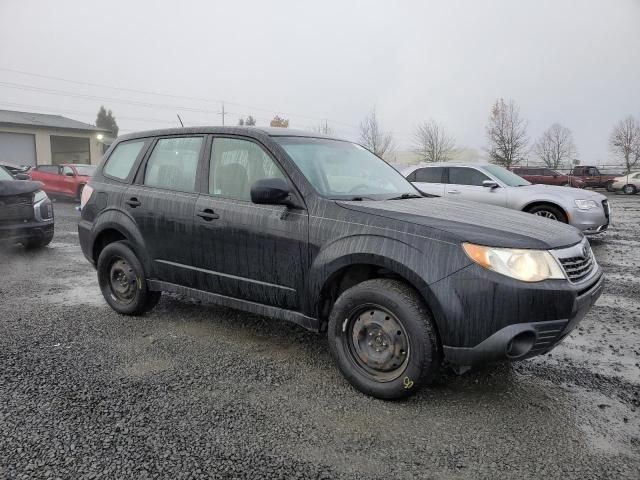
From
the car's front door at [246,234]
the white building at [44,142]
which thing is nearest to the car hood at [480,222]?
the car's front door at [246,234]

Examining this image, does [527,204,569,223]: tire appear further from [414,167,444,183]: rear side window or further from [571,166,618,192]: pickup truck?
[571,166,618,192]: pickup truck

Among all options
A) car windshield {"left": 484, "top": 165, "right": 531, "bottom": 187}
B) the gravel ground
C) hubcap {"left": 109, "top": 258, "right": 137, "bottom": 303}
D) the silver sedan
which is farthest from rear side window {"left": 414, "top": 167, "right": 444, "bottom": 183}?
hubcap {"left": 109, "top": 258, "right": 137, "bottom": 303}

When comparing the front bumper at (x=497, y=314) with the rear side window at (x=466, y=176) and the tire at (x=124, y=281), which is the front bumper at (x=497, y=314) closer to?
the tire at (x=124, y=281)

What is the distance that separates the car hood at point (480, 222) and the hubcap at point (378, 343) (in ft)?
2.06

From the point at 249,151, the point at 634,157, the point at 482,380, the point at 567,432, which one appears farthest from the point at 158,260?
the point at 634,157

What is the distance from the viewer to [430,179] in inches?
398

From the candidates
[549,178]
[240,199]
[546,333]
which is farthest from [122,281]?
[549,178]

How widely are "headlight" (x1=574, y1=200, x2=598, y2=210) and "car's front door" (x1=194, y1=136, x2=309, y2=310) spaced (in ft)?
23.1

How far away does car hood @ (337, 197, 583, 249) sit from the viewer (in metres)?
2.73

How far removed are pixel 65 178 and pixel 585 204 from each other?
17.0m

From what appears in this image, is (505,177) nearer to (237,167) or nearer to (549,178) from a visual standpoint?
(237,167)

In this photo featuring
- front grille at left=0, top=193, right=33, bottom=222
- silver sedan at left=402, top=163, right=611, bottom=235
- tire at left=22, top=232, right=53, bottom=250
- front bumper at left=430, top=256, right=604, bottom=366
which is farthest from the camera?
silver sedan at left=402, top=163, right=611, bottom=235

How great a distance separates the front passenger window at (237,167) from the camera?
11.9 feet

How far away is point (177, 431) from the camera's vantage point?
2.61 metres
